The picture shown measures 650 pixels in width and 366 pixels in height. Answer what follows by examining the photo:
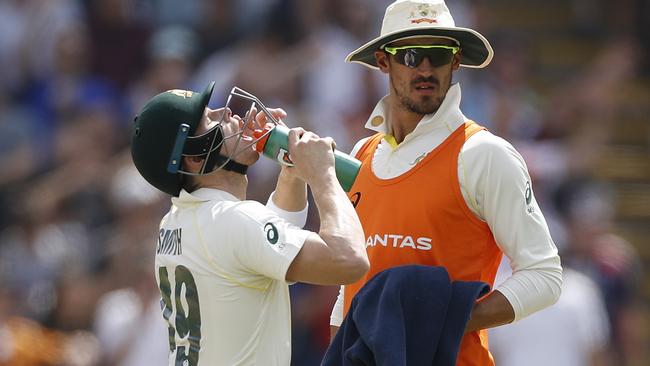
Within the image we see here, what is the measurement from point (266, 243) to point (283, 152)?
42 centimetres

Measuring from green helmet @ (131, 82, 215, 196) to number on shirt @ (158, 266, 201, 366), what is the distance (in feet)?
1.13

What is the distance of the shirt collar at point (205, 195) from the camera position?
Answer: 4719 mm

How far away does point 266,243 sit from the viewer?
4.48 m

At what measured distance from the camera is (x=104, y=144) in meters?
10.7

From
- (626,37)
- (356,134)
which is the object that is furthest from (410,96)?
(626,37)

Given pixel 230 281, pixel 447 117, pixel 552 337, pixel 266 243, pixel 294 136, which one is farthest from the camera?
pixel 552 337

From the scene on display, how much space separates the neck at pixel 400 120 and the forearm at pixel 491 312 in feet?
2.51

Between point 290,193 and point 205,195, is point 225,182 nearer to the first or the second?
point 205,195

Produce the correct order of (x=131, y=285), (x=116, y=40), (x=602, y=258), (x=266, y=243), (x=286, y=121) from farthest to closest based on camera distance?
(x=116, y=40) < (x=286, y=121) < (x=131, y=285) < (x=602, y=258) < (x=266, y=243)

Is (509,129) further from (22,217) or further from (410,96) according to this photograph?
(410,96)

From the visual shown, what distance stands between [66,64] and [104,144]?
88 centimetres

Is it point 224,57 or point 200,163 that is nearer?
point 200,163

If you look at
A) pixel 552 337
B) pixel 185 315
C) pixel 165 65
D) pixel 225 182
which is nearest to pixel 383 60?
pixel 225 182

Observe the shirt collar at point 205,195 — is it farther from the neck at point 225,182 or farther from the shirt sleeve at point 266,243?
the shirt sleeve at point 266,243
